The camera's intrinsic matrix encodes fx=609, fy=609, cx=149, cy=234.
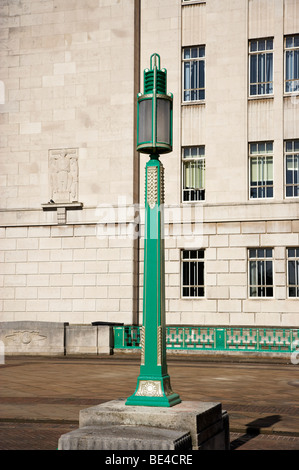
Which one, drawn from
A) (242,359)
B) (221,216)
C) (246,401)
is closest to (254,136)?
(221,216)

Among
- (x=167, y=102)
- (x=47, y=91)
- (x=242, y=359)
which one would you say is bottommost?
(x=242, y=359)

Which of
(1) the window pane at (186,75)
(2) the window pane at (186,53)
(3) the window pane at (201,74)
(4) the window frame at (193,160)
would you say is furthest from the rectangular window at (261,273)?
(2) the window pane at (186,53)

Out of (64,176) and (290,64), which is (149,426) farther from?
(290,64)

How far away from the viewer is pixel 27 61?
28906mm

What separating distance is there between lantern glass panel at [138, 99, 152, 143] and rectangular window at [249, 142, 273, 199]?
765 inches

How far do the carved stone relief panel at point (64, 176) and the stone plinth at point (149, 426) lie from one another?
21213 millimetres

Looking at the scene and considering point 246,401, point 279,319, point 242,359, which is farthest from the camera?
point 279,319

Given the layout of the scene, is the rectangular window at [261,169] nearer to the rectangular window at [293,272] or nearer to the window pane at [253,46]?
the rectangular window at [293,272]

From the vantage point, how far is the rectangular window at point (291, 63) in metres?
26.4

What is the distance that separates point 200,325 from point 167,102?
19300 mm

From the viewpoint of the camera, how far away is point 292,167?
86.0ft

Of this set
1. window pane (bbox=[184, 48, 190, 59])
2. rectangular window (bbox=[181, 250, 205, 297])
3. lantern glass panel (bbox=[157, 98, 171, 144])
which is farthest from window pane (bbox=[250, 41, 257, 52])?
lantern glass panel (bbox=[157, 98, 171, 144])

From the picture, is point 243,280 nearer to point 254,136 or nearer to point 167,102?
point 254,136

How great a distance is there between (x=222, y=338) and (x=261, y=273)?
353 cm
